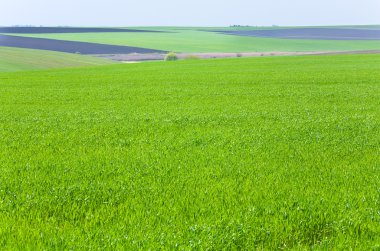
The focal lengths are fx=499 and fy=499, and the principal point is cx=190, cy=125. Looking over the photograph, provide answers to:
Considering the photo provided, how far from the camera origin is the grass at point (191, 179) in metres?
4.90

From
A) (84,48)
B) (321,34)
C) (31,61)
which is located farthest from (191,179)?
(321,34)

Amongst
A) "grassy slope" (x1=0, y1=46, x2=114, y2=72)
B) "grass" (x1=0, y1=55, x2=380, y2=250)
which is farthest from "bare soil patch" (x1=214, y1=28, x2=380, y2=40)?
"grass" (x1=0, y1=55, x2=380, y2=250)

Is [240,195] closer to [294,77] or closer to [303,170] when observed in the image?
[303,170]

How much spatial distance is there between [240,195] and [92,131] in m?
5.31

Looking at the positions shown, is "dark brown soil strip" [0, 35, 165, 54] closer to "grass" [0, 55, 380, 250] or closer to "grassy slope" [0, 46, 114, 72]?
"grassy slope" [0, 46, 114, 72]

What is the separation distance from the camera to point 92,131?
34.7 feet

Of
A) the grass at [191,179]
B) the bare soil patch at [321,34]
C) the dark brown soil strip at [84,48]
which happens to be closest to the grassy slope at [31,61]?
the dark brown soil strip at [84,48]

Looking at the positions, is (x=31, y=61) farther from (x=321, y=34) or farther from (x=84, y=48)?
(x=321, y=34)

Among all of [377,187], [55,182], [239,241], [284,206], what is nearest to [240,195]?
[284,206]

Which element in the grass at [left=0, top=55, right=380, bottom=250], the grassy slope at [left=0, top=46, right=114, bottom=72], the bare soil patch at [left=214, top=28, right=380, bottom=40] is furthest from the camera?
the bare soil patch at [left=214, top=28, right=380, bottom=40]

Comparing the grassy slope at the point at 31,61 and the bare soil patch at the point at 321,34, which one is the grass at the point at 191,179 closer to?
the grassy slope at the point at 31,61

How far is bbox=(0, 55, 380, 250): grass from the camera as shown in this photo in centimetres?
490

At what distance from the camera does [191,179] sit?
22.0ft

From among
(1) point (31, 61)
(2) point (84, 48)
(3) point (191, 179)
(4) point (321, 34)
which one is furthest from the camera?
(4) point (321, 34)
